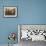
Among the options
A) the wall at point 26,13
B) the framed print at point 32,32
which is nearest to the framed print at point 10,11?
the wall at point 26,13

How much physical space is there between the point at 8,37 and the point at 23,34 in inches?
18.2

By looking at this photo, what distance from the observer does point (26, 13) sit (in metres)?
4.01

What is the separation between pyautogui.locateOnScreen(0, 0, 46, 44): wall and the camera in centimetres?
398

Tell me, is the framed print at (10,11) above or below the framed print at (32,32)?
above

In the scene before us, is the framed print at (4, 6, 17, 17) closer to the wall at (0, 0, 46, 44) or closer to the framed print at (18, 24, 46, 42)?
the wall at (0, 0, 46, 44)

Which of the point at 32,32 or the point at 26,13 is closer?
the point at 32,32

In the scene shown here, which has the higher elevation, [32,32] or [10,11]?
[10,11]

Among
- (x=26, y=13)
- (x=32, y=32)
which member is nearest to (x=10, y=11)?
(x=26, y=13)

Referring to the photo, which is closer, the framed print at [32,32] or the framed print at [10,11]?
the framed print at [32,32]

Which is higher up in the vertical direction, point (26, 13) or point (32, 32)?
point (26, 13)

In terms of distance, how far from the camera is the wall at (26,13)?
3.98 m

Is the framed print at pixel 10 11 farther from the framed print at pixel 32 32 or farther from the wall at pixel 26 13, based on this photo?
the framed print at pixel 32 32

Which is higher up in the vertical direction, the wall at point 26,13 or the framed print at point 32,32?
the wall at point 26,13

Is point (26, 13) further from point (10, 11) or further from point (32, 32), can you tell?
point (32, 32)
